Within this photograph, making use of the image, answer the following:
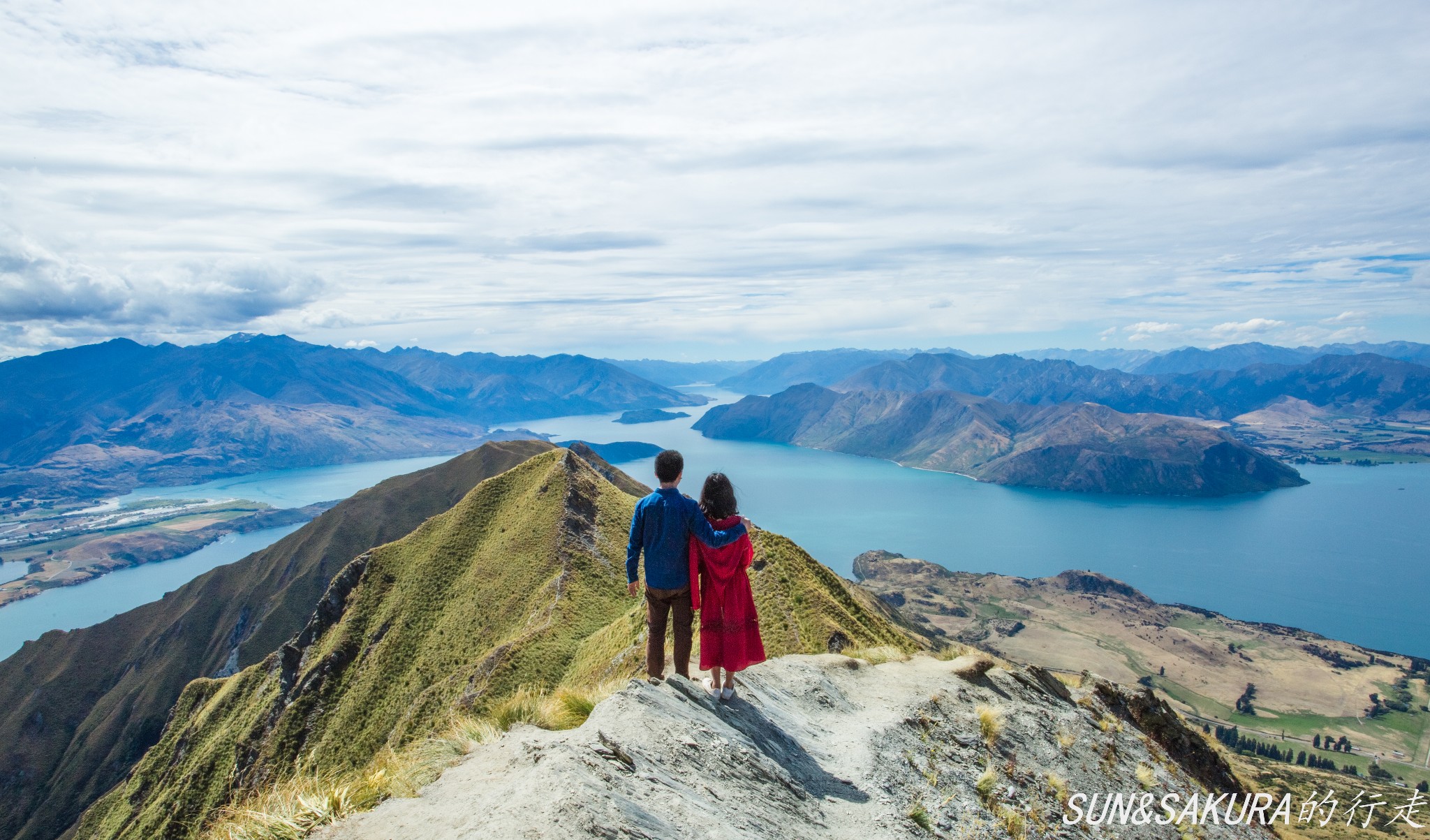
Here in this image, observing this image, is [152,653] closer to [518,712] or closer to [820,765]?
[518,712]

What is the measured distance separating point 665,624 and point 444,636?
47.5 m

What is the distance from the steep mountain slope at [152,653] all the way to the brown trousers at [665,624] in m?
94.7

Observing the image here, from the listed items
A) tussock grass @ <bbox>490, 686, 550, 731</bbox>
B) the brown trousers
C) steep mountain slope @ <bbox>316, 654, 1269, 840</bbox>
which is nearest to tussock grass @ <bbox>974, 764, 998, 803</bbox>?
steep mountain slope @ <bbox>316, 654, 1269, 840</bbox>

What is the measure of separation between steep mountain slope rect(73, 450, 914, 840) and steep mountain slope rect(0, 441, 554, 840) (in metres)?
19.7

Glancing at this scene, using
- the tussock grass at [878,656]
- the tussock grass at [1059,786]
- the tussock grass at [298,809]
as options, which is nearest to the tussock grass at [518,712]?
the tussock grass at [298,809]

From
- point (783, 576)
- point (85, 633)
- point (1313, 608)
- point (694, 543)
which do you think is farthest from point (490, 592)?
point (1313, 608)

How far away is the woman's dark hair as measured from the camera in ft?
35.4

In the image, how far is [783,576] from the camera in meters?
30.2

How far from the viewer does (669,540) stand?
428 inches

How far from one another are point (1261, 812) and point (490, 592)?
49311mm

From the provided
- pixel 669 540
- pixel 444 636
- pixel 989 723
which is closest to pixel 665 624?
pixel 669 540

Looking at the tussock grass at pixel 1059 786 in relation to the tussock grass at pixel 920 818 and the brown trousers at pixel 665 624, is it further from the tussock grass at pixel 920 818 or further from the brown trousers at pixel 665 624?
the brown trousers at pixel 665 624

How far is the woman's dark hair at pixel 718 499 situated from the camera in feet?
35.4

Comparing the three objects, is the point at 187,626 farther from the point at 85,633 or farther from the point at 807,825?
the point at 807,825
